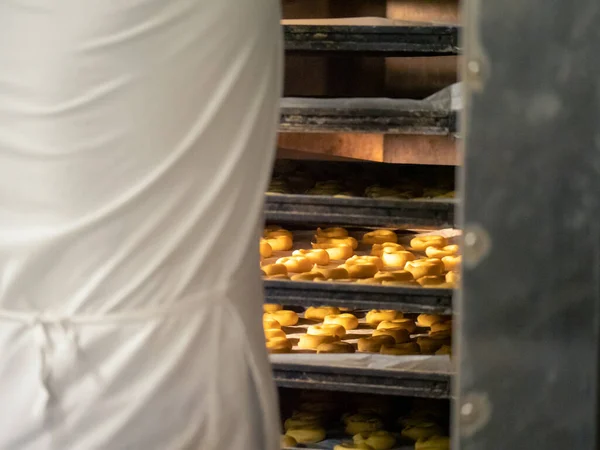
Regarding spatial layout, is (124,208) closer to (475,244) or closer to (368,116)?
(475,244)

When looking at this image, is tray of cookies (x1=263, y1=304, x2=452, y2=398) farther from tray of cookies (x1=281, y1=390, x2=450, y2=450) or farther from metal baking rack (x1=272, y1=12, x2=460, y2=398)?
tray of cookies (x1=281, y1=390, x2=450, y2=450)

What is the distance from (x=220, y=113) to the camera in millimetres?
816

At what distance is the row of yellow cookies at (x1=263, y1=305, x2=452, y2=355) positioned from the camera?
1739 millimetres

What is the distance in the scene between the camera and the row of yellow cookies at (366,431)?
Answer: 1688 mm

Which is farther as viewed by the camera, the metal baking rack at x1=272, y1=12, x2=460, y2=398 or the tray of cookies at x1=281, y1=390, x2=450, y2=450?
the tray of cookies at x1=281, y1=390, x2=450, y2=450

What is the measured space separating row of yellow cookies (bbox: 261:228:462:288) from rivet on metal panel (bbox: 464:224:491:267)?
52.1 inches

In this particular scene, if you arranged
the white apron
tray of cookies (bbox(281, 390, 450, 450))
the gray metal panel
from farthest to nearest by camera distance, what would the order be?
1. tray of cookies (bbox(281, 390, 450, 450))
2. the white apron
3. the gray metal panel

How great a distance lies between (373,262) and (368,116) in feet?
1.47

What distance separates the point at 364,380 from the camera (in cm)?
163

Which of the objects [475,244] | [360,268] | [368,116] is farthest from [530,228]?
[360,268]

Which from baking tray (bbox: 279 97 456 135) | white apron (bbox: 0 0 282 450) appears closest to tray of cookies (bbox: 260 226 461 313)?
baking tray (bbox: 279 97 456 135)

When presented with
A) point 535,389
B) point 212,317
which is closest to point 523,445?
point 535,389

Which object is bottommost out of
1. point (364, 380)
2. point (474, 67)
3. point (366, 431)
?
point (366, 431)

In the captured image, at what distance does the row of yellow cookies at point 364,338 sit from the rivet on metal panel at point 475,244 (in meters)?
1.33
